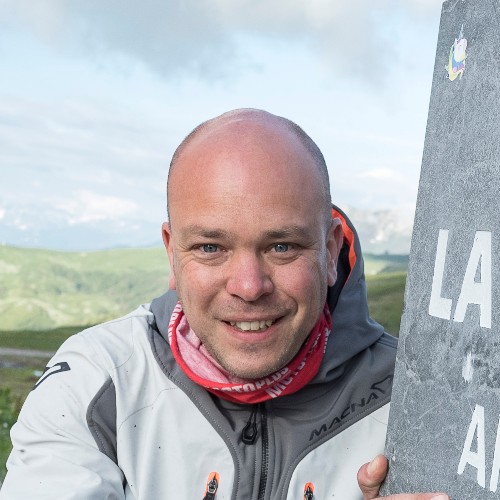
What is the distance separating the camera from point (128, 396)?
3.36 meters

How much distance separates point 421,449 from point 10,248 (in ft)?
368

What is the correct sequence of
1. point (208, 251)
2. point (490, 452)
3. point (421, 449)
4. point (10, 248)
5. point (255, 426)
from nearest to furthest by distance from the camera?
1. point (490, 452)
2. point (421, 449)
3. point (208, 251)
4. point (255, 426)
5. point (10, 248)

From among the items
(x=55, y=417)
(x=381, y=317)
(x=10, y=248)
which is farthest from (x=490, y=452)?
(x=10, y=248)

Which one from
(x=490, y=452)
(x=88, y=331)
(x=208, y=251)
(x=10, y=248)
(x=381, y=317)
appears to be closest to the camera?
(x=490, y=452)

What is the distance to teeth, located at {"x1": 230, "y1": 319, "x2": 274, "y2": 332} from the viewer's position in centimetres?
316

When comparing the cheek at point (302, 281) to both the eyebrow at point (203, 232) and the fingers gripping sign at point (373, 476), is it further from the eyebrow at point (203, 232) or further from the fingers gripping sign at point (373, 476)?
the fingers gripping sign at point (373, 476)

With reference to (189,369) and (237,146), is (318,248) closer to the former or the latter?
(237,146)

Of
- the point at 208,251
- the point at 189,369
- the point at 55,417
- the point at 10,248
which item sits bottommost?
the point at 55,417

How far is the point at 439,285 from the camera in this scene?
8.46 feet

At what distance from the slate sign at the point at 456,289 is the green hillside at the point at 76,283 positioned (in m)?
99.1

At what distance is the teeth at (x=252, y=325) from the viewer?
3158 mm

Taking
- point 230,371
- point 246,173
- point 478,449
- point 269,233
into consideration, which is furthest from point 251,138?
point 478,449

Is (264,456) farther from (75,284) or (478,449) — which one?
(75,284)

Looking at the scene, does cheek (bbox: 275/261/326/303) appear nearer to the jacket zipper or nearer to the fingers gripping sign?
the jacket zipper
